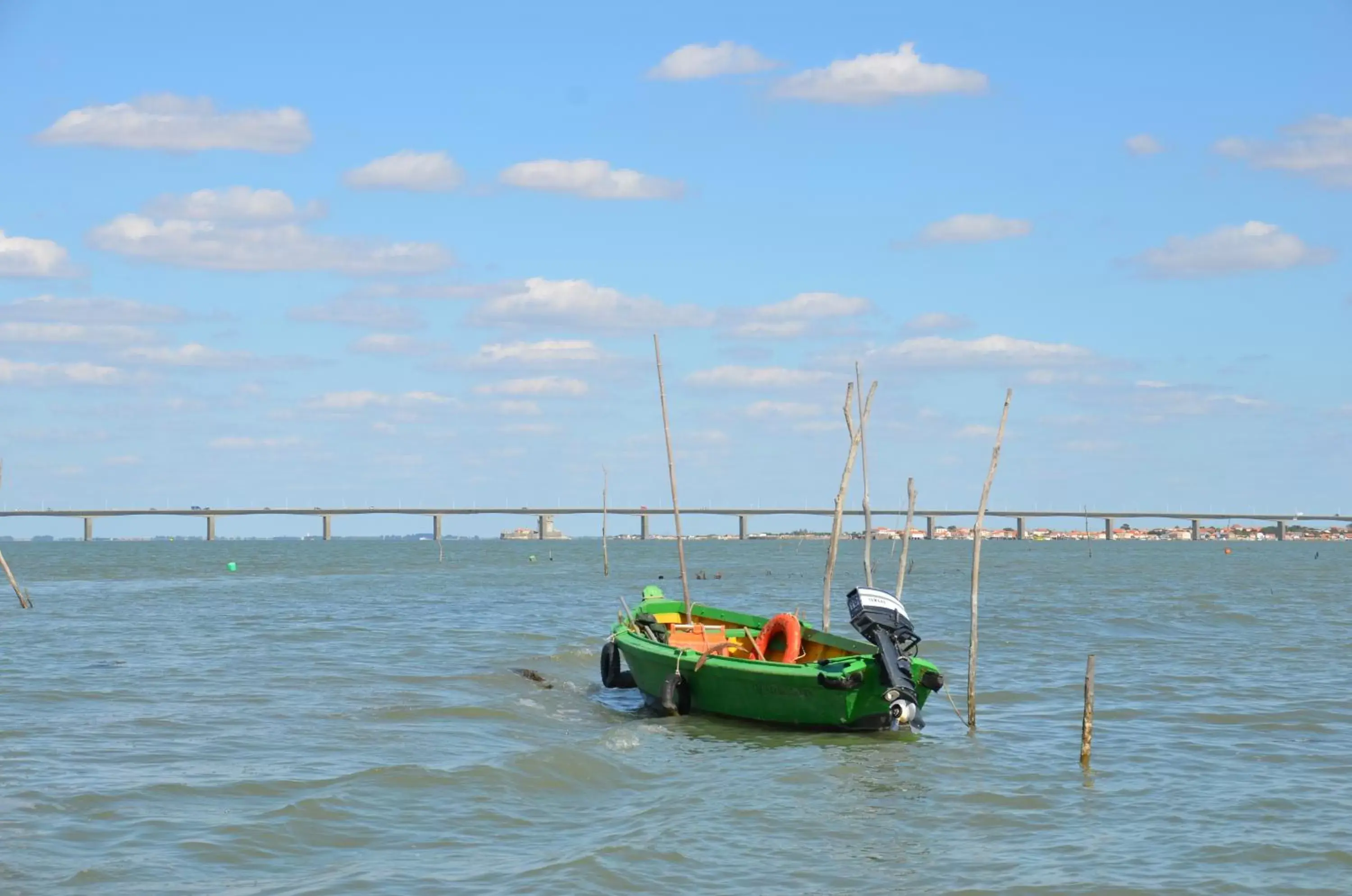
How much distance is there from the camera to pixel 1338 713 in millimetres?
23281

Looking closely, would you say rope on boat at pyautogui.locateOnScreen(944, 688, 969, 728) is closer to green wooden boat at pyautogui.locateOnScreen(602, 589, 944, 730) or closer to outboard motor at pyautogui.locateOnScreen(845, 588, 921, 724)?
green wooden boat at pyautogui.locateOnScreen(602, 589, 944, 730)

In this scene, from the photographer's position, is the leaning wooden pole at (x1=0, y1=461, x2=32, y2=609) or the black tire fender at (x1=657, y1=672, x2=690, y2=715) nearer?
the black tire fender at (x1=657, y1=672, x2=690, y2=715)

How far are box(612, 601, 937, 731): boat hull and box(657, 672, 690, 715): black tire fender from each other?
0.08m

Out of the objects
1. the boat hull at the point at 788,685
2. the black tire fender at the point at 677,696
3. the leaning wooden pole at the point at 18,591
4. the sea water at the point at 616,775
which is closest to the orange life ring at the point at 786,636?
the boat hull at the point at 788,685

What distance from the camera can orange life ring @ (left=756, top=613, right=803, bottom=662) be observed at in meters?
23.5

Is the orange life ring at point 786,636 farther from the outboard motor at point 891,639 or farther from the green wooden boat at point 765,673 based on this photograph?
the outboard motor at point 891,639

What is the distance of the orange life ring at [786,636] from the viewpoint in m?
23.5

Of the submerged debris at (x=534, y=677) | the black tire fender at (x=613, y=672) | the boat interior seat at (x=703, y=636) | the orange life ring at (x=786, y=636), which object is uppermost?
the orange life ring at (x=786, y=636)

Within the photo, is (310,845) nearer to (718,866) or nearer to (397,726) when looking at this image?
(718,866)

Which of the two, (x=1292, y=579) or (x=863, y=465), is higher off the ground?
(x=863, y=465)

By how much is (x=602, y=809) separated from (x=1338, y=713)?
44.7ft

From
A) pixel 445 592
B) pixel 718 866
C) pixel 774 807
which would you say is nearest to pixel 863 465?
pixel 774 807

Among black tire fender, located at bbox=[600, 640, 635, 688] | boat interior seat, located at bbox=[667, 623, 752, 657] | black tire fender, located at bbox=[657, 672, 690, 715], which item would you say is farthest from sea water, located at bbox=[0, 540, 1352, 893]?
boat interior seat, located at bbox=[667, 623, 752, 657]

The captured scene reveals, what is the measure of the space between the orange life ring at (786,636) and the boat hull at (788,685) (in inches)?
19.2
